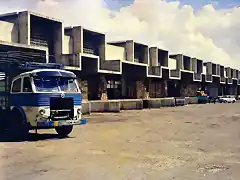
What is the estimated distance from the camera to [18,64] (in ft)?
44.0

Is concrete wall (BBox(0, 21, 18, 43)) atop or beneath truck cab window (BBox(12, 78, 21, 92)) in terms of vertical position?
atop

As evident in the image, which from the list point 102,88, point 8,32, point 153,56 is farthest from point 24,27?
point 153,56

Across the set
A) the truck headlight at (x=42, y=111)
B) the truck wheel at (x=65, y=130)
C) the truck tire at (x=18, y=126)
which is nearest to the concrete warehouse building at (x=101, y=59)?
the truck tire at (x=18, y=126)

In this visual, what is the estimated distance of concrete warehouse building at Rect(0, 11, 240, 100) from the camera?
2817cm

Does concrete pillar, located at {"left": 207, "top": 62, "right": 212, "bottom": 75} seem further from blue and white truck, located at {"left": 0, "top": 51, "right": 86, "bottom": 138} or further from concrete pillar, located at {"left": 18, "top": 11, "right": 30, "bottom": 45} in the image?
blue and white truck, located at {"left": 0, "top": 51, "right": 86, "bottom": 138}

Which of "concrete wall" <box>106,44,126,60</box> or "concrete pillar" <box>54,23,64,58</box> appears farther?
"concrete wall" <box>106,44,126,60</box>

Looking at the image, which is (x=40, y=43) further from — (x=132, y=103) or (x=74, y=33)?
(x=132, y=103)

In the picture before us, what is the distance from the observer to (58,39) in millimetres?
32312

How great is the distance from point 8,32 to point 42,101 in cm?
1805

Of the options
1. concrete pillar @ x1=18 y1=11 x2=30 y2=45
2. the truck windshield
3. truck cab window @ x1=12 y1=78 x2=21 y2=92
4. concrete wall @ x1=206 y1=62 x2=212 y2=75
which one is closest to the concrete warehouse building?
concrete pillar @ x1=18 y1=11 x2=30 y2=45

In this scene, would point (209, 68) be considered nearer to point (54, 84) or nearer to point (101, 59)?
point (101, 59)

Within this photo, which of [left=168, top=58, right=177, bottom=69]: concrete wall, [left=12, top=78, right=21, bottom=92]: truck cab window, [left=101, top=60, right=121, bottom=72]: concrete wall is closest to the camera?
[left=12, top=78, right=21, bottom=92]: truck cab window

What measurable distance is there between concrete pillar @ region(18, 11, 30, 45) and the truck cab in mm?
16108

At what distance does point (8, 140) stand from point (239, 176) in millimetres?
8492
